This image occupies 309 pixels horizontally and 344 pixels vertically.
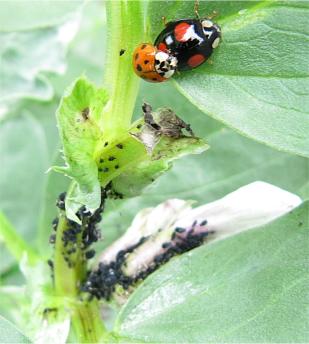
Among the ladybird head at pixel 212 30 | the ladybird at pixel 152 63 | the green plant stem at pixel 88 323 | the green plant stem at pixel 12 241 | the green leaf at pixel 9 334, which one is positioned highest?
the ladybird head at pixel 212 30

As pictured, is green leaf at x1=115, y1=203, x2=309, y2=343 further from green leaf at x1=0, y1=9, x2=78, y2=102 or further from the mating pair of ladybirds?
green leaf at x1=0, y1=9, x2=78, y2=102

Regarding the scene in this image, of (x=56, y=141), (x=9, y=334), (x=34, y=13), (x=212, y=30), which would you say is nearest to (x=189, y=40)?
(x=212, y=30)

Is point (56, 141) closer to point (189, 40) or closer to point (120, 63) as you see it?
point (189, 40)

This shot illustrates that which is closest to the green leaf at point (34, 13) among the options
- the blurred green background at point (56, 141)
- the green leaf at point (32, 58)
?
the blurred green background at point (56, 141)

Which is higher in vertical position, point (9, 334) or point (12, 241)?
point (9, 334)

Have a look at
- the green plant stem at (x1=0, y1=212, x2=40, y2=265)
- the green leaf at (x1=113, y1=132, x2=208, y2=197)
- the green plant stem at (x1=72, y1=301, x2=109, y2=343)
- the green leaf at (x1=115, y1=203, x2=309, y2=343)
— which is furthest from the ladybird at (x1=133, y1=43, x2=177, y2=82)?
the green plant stem at (x1=0, y1=212, x2=40, y2=265)

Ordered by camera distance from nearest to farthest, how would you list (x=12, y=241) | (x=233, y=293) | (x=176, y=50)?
(x=233, y=293)
(x=176, y=50)
(x=12, y=241)

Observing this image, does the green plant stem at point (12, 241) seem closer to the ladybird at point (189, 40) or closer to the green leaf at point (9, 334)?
the green leaf at point (9, 334)
